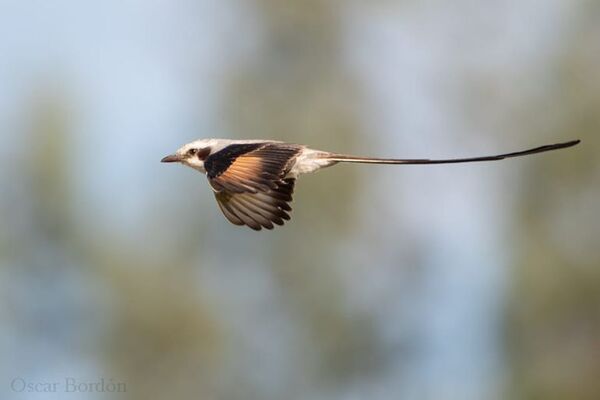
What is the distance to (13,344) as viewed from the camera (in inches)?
674

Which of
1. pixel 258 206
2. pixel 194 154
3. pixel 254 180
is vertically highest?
pixel 194 154

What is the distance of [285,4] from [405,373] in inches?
163

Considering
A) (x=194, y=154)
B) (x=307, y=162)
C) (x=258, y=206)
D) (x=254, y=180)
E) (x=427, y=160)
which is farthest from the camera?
(x=194, y=154)

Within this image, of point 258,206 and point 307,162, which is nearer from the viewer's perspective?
point 258,206

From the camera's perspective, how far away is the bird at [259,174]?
7.08m

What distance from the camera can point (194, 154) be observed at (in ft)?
26.4

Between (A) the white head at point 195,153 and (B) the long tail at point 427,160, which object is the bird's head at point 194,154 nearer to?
(A) the white head at point 195,153

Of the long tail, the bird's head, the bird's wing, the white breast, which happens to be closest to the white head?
the bird's head

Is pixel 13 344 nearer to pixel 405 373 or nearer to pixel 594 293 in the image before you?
pixel 405 373

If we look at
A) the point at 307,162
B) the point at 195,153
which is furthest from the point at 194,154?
the point at 307,162

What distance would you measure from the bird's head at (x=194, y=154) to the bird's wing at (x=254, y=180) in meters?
0.31

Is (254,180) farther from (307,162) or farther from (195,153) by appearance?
(195,153)

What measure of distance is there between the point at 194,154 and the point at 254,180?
103 cm

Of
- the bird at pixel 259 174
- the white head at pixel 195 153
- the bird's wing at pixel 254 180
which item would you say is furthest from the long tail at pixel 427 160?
the white head at pixel 195 153
